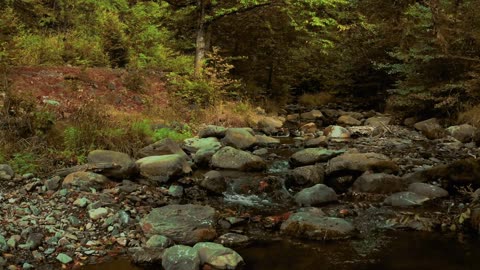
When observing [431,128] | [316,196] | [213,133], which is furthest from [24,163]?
[431,128]

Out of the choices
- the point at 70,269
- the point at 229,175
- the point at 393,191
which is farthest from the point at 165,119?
the point at 70,269

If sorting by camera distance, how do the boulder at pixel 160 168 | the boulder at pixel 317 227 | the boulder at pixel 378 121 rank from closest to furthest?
the boulder at pixel 317 227, the boulder at pixel 160 168, the boulder at pixel 378 121

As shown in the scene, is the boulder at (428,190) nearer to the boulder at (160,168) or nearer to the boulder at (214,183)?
the boulder at (214,183)

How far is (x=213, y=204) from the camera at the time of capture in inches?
270

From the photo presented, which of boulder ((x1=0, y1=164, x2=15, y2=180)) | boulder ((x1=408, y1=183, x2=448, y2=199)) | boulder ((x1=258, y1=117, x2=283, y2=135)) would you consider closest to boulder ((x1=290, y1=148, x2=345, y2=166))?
boulder ((x1=408, y1=183, x2=448, y2=199))

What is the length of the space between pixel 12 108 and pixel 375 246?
641cm

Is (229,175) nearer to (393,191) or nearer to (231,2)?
(393,191)

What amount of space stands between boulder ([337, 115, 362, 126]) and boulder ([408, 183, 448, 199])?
841cm

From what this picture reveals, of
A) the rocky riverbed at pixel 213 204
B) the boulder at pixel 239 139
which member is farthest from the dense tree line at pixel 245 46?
the rocky riverbed at pixel 213 204

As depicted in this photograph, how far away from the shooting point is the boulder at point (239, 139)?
35.9 ft

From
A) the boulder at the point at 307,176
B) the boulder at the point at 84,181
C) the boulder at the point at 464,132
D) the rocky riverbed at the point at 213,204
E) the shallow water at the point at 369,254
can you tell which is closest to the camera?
the shallow water at the point at 369,254

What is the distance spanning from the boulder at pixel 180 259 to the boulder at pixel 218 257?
0.08 m

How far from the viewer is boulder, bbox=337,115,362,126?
1555cm

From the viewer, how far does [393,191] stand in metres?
7.35
